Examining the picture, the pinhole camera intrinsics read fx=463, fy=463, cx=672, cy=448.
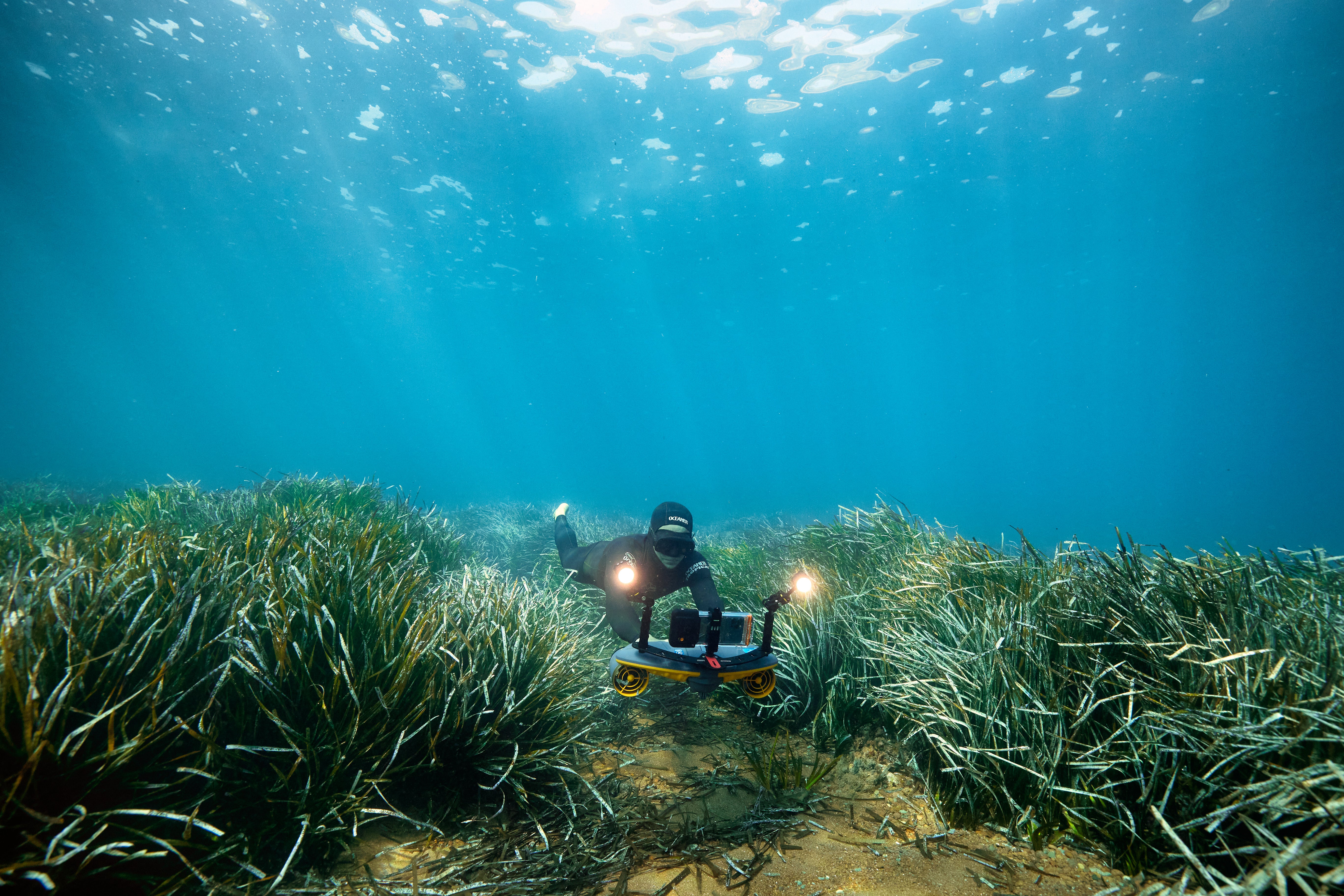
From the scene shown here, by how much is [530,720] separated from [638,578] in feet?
4.42

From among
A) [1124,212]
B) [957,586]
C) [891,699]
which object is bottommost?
[891,699]

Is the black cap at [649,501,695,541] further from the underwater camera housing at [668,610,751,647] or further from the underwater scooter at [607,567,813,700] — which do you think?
the underwater scooter at [607,567,813,700]

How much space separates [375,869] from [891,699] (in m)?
2.66

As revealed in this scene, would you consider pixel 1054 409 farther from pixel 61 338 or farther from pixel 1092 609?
pixel 61 338

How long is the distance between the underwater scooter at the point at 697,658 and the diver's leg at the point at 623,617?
1.37 metres

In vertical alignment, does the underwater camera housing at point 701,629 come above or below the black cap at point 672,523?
below

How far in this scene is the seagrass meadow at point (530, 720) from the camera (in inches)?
57.9

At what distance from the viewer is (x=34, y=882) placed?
1.22m

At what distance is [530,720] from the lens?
2576 mm

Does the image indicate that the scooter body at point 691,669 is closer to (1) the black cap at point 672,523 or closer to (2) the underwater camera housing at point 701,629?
(2) the underwater camera housing at point 701,629

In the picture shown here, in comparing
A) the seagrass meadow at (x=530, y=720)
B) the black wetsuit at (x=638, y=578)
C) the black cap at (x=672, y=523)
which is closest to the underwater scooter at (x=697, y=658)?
the seagrass meadow at (x=530, y=720)

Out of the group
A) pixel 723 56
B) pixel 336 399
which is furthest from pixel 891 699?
pixel 336 399

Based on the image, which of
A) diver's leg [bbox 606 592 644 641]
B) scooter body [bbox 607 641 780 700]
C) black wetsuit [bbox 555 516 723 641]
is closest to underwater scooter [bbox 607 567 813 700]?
scooter body [bbox 607 641 780 700]

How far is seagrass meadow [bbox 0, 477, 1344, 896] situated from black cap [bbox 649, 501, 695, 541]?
1.26 m
